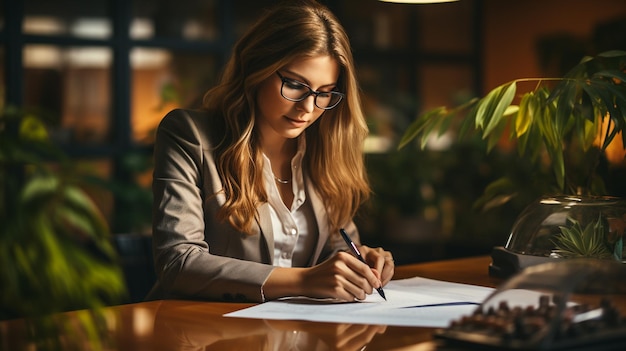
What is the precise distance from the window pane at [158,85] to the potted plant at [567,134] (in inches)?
144

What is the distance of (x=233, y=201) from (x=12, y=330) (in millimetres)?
761

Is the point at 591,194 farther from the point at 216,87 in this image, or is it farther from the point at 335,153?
the point at 216,87

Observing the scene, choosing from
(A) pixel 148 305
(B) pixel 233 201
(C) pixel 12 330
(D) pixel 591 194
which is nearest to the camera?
(C) pixel 12 330

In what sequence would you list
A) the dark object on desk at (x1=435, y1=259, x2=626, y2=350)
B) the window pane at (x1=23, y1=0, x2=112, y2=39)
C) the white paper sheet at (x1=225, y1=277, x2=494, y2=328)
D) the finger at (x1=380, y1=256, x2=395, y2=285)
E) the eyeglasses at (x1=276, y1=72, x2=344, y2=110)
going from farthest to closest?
the window pane at (x1=23, y1=0, x2=112, y2=39) < the eyeglasses at (x1=276, y1=72, x2=344, y2=110) < the finger at (x1=380, y1=256, x2=395, y2=285) < the white paper sheet at (x1=225, y1=277, x2=494, y2=328) < the dark object on desk at (x1=435, y1=259, x2=626, y2=350)

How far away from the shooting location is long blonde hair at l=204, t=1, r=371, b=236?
2.18 metres

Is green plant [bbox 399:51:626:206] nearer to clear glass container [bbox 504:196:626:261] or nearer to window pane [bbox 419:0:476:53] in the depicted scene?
clear glass container [bbox 504:196:626:261]

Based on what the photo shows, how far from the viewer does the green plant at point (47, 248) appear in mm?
1071

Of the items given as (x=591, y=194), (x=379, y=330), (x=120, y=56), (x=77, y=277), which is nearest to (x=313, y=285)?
(x=379, y=330)

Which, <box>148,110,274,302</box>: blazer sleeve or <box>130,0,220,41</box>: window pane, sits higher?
<box>130,0,220,41</box>: window pane

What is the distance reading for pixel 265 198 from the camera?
87.9 inches

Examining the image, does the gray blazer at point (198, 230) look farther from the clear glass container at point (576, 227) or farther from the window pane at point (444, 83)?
the window pane at point (444, 83)

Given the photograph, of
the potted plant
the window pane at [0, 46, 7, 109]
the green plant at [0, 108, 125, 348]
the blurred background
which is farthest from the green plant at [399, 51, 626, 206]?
the window pane at [0, 46, 7, 109]

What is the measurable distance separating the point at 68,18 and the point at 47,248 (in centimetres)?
469

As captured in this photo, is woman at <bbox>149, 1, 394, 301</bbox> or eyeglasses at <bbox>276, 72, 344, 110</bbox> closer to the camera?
woman at <bbox>149, 1, 394, 301</bbox>
